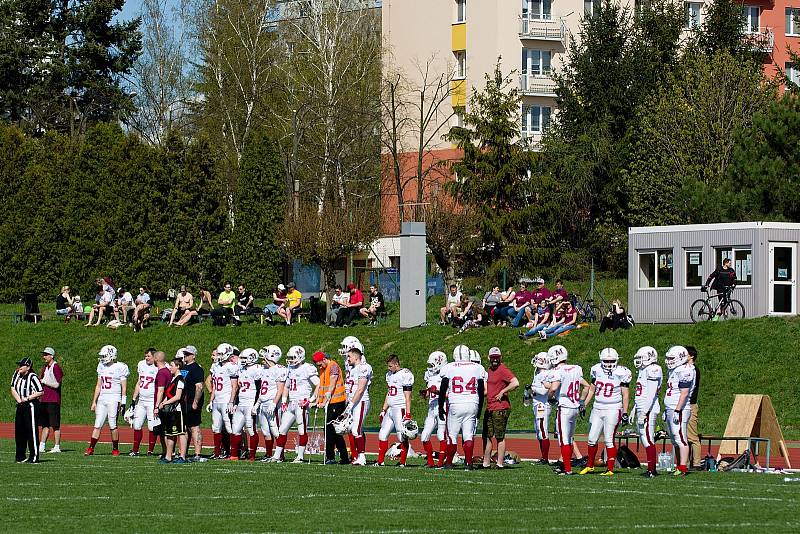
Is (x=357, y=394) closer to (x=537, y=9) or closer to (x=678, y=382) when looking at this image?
(x=678, y=382)

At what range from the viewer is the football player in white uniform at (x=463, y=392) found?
19922mm

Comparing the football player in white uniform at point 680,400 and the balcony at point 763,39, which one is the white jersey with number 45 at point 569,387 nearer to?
the football player in white uniform at point 680,400

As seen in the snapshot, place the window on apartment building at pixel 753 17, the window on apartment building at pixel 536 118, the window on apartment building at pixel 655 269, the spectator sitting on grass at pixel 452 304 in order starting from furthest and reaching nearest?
the window on apartment building at pixel 753 17 → the window on apartment building at pixel 536 118 → the spectator sitting on grass at pixel 452 304 → the window on apartment building at pixel 655 269

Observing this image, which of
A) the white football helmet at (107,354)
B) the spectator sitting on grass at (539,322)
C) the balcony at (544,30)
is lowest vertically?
the white football helmet at (107,354)

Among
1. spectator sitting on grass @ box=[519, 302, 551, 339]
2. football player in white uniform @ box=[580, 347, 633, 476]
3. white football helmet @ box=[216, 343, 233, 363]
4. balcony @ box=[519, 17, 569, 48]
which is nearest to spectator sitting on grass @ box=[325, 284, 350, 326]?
spectator sitting on grass @ box=[519, 302, 551, 339]

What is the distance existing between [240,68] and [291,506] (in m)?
51.6

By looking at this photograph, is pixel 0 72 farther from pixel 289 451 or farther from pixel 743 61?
pixel 289 451

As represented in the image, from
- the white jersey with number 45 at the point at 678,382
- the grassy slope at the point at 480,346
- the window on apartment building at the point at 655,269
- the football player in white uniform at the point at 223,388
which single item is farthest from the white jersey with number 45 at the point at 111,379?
the window on apartment building at the point at 655,269

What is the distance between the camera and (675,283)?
35906 mm

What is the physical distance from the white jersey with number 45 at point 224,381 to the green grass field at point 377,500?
2.05 meters

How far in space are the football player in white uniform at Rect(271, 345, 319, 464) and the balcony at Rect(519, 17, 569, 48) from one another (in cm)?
4574

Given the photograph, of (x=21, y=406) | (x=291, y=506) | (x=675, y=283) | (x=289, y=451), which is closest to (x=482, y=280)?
(x=675, y=283)

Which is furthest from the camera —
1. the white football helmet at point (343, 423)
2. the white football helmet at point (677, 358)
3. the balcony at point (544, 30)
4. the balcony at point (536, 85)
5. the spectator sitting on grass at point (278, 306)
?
the balcony at point (536, 85)

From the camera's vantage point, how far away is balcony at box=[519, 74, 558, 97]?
2606 inches
